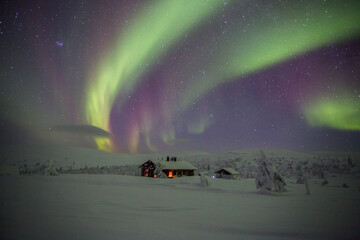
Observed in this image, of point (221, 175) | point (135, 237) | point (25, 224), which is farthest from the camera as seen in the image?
point (221, 175)

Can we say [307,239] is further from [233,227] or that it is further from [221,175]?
[221,175]

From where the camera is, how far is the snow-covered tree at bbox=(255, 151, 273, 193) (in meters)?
24.8

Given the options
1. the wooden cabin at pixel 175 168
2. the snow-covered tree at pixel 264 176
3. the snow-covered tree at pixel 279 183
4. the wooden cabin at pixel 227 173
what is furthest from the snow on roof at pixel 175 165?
the snow-covered tree at pixel 279 183

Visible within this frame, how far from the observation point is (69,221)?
352 inches

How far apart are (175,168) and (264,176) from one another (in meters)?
37.1

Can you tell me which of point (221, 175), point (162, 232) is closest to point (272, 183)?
point (162, 232)

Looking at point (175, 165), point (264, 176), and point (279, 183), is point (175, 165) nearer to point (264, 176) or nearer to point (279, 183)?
point (264, 176)

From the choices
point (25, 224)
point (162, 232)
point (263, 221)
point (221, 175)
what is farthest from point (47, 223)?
point (221, 175)

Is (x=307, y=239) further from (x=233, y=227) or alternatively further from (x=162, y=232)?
(x=162, y=232)

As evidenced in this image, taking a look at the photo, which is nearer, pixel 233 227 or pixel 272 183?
pixel 233 227

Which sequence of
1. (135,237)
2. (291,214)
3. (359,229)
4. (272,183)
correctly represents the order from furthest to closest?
(272,183) < (291,214) < (359,229) < (135,237)

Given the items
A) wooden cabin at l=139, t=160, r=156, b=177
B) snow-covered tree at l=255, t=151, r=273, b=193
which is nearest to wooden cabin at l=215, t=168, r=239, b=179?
wooden cabin at l=139, t=160, r=156, b=177

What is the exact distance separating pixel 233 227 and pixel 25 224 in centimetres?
853

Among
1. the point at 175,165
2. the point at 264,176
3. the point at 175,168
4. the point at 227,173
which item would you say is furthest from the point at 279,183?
the point at 175,165
